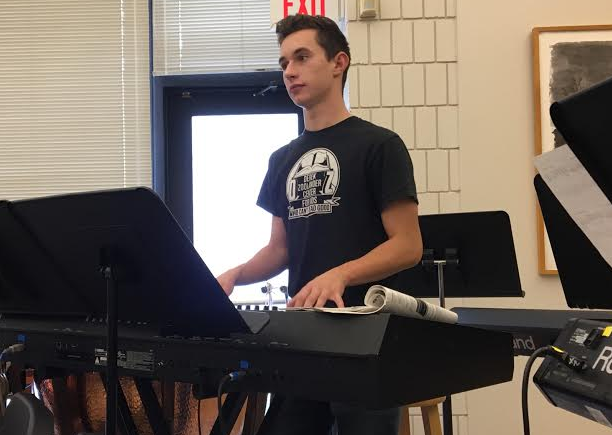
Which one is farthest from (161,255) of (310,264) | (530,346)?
(530,346)

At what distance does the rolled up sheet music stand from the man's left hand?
0.12m

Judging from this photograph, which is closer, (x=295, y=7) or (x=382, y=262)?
(x=382, y=262)

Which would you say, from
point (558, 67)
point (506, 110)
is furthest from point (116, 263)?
point (558, 67)

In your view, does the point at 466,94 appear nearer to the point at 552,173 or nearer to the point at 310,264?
the point at 310,264

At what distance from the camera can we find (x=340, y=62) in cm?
182

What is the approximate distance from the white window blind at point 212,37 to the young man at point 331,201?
214 cm

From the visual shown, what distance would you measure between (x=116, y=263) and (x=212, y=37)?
9.57 ft

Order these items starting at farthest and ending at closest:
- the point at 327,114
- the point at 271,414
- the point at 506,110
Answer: the point at 506,110, the point at 327,114, the point at 271,414

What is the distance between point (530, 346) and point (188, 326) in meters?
0.99

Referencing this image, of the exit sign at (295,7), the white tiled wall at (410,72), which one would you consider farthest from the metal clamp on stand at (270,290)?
the exit sign at (295,7)

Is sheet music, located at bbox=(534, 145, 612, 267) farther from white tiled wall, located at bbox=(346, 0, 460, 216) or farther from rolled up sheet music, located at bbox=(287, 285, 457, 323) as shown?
white tiled wall, located at bbox=(346, 0, 460, 216)

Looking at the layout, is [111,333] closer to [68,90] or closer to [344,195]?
[344,195]

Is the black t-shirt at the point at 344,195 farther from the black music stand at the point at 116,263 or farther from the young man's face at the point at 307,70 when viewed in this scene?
the black music stand at the point at 116,263

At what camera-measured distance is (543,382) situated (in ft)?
4.08
